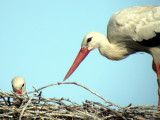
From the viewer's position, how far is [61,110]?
3232 millimetres

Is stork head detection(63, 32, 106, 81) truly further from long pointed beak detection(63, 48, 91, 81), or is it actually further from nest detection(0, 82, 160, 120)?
nest detection(0, 82, 160, 120)

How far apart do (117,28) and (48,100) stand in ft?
4.84

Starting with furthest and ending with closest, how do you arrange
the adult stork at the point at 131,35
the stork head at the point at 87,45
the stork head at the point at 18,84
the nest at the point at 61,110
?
the stork head at the point at 18,84 → the stork head at the point at 87,45 → the adult stork at the point at 131,35 → the nest at the point at 61,110

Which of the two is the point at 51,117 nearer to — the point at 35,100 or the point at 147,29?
the point at 35,100

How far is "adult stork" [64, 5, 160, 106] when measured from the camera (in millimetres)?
4270

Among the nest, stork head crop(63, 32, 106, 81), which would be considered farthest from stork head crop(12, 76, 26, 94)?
the nest

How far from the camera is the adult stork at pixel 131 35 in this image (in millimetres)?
4270

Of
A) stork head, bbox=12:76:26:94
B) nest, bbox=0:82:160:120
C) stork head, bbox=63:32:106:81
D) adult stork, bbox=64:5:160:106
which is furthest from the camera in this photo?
stork head, bbox=12:76:26:94

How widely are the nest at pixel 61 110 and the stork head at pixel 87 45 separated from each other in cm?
133

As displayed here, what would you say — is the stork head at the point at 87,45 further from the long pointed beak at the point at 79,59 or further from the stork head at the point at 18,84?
the stork head at the point at 18,84

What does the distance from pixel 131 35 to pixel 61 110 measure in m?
1.48

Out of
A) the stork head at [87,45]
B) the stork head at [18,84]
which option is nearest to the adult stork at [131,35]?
the stork head at [87,45]

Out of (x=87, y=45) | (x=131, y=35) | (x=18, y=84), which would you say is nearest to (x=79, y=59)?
(x=87, y=45)

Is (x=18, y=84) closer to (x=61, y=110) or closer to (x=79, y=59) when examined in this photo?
(x=79, y=59)
